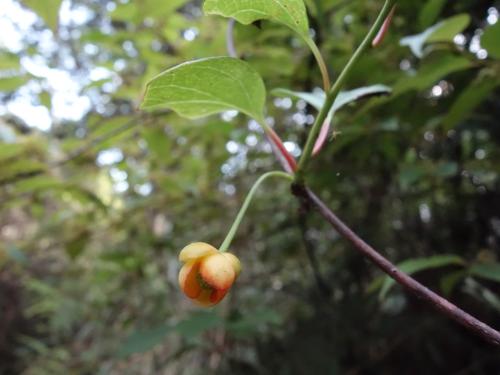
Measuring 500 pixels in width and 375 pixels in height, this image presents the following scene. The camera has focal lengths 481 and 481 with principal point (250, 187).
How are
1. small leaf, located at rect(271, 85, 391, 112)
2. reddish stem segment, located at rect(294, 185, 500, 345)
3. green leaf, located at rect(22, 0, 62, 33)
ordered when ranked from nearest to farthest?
reddish stem segment, located at rect(294, 185, 500, 345) < small leaf, located at rect(271, 85, 391, 112) < green leaf, located at rect(22, 0, 62, 33)

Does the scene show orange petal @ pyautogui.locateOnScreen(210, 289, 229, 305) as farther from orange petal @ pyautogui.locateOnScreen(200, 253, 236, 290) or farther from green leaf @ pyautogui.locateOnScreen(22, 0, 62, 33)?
green leaf @ pyautogui.locateOnScreen(22, 0, 62, 33)

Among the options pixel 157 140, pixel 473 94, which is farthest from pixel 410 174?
pixel 157 140

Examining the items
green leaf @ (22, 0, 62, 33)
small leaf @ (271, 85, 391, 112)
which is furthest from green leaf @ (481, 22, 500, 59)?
green leaf @ (22, 0, 62, 33)

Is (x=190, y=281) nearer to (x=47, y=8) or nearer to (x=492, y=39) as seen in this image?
(x=492, y=39)

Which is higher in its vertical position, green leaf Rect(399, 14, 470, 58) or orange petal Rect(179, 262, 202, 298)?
orange petal Rect(179, 262, 202, 298)

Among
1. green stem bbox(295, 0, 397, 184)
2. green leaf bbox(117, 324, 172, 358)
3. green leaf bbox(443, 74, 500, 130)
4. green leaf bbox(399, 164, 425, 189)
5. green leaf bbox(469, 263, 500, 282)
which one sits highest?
green stem bbox(295, 0, 397, 184)

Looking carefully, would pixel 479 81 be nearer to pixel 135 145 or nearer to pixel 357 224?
pixel 357 224

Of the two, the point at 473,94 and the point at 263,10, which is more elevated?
the point at 263,10
